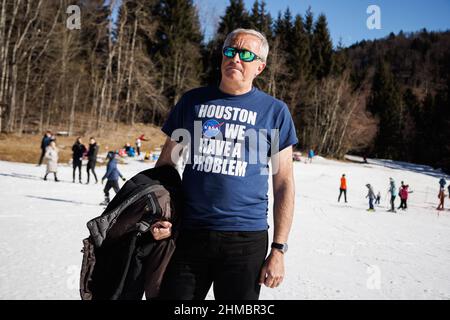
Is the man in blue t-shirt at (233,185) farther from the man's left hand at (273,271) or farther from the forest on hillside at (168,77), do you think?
the forest on hillside at (168,77)

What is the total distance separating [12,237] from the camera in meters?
6.01

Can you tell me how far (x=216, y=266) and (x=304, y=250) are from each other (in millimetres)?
5461

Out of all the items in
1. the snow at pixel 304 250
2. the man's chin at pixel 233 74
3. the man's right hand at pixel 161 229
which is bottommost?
the snow at pixel 304 250

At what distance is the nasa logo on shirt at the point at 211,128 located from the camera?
1.86 m

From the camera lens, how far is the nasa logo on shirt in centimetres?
186

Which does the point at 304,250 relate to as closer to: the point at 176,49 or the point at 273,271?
the point at 273,271

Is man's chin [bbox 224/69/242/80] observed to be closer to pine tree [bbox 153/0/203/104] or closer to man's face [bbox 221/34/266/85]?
man's face [bbox 221/34/266/85]

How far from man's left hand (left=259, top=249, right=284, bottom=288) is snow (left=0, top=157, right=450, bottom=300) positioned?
262 centimetres

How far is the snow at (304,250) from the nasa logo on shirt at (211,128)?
9.79ft

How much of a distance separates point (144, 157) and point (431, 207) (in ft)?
65.3

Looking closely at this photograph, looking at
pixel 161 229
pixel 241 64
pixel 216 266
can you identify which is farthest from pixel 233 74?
pixel 216 266

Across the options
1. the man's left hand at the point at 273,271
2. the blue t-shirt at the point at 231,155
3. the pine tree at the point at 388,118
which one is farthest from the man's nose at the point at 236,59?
the pine tree at the point at 388,118

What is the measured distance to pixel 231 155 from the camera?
6.00 feet
